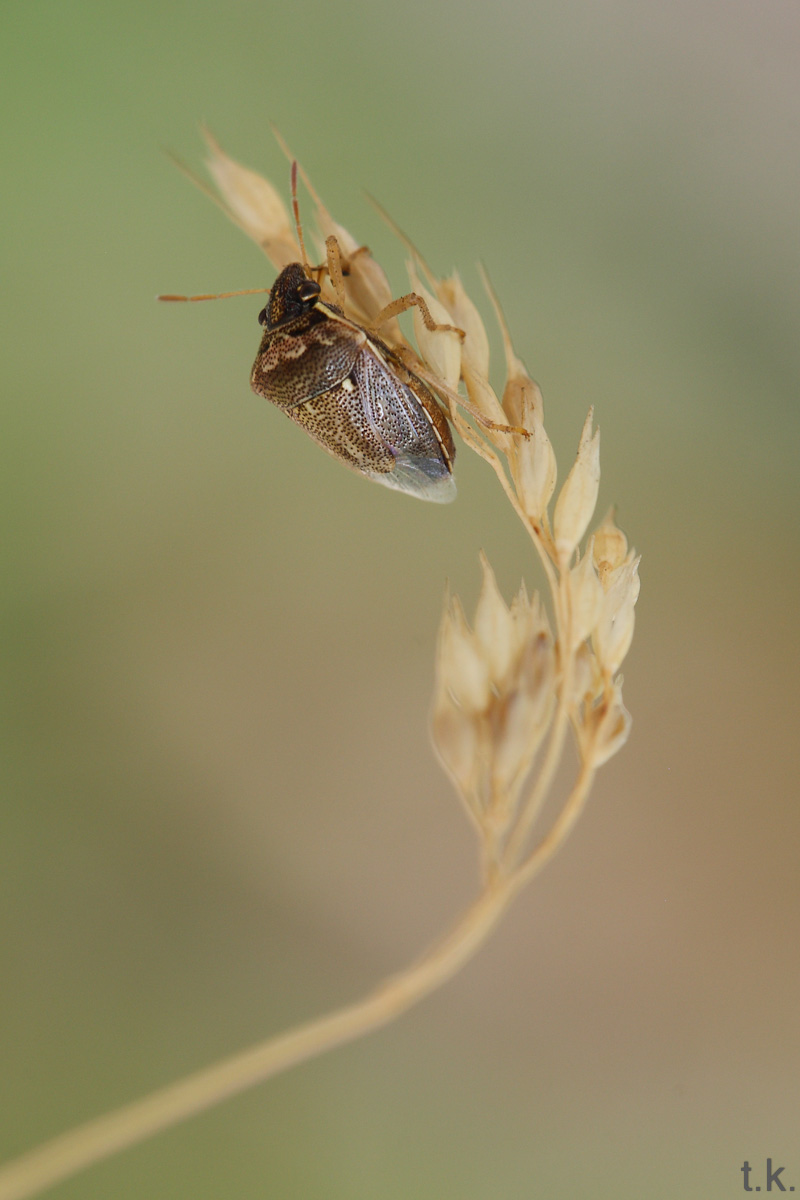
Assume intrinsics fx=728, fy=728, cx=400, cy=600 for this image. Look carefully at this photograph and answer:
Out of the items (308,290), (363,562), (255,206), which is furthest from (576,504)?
(363,562)

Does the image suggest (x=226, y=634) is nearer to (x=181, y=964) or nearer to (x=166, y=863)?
(x=166, y=863)

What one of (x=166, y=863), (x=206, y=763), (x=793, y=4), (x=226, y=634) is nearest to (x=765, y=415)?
(x=793, y=4)

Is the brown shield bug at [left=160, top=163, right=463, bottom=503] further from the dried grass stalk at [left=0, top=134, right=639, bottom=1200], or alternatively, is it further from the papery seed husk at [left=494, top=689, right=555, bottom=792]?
the papery seed husk at [left=494, top=689, right=555, bottom=792]

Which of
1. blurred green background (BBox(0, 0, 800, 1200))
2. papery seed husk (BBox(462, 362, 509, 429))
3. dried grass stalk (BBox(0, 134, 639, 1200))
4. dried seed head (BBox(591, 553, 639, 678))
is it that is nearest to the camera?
dried grass stalk (BBox(0, 134, 639, 1200))

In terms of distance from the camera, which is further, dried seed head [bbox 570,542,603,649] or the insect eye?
the insect eye

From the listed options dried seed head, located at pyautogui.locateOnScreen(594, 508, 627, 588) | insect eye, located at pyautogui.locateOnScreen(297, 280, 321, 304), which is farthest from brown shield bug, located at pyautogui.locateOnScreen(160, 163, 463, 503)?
dried seed head, located at pyautogui.locateOnScreen(594, 508, 627, 588)

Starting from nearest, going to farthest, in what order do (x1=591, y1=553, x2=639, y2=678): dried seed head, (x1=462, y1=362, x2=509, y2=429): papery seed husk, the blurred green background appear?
(x1=591, y1=553, x2=639, y2=678): dried seed head → (x1=462, y1=362, x2=509, y2=429): papery seed husk → the blurred green background

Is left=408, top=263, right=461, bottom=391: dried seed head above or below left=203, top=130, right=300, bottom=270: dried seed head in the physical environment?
below

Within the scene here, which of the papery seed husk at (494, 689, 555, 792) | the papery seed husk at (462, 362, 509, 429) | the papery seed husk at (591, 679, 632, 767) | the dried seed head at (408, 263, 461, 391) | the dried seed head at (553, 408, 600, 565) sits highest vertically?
the dried seed head at (408, 263, 461, 391)
